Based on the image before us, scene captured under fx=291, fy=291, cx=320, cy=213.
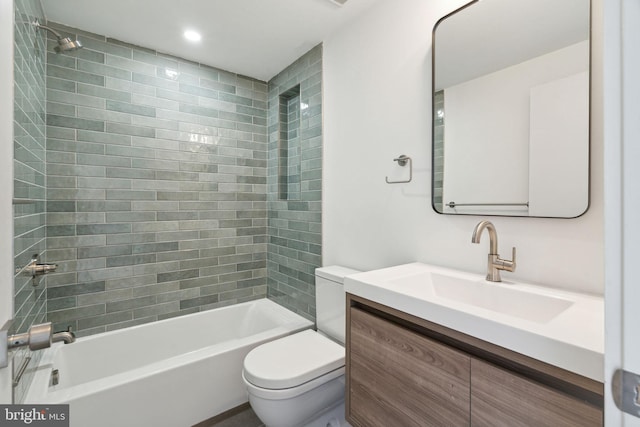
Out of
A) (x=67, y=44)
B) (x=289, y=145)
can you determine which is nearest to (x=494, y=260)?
(x=289, y=145)

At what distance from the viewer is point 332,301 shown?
1906mm

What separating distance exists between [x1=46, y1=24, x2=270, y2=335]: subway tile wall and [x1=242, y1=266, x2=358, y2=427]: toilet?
3.58ft

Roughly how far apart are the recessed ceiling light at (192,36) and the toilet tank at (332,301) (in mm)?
1888

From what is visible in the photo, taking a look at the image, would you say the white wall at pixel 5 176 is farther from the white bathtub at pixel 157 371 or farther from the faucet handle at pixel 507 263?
the faucet handle at pixel 507 263

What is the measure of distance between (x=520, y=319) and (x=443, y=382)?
1.01 ft

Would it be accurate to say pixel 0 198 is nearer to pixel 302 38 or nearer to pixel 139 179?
pixel 139 179

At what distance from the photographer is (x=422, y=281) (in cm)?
134

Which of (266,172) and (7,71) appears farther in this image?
(266,172)

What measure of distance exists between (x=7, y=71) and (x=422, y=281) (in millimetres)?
1588

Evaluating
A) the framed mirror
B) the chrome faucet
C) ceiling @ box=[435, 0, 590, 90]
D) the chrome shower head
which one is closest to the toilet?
the chrome faucet

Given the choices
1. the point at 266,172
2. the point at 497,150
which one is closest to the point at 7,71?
the point at 497,150

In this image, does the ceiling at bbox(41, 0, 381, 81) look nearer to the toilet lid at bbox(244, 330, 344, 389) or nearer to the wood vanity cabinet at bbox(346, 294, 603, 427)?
the wood vanity cabinet at bbox(346, 294, 603, 427)

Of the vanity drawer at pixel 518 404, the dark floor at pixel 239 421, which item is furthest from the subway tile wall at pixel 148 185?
the vanity drawer at pixel 518 404

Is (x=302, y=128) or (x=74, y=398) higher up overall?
(x=302, y=128)
